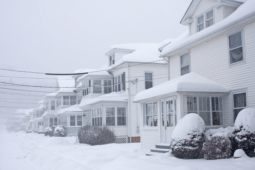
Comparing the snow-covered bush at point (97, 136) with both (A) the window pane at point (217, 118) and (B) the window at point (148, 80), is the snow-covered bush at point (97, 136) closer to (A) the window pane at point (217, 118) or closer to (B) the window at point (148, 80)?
(B) the window at point (148, 80)

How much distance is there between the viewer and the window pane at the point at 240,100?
13422mm

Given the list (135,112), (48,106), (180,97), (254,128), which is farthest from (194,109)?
(48,106)

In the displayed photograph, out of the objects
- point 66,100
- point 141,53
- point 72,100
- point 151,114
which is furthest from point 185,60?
point 66,100

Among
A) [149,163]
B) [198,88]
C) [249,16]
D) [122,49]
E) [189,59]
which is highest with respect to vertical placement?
[122,49]

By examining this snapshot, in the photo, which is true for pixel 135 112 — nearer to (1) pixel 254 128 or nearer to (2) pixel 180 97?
(2) pixel 180 97

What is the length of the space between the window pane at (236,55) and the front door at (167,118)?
3.70m

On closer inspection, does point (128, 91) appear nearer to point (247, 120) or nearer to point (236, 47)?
point (236, 47)

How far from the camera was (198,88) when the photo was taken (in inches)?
542

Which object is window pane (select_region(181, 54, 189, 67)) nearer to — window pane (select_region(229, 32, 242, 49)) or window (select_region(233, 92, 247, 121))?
window pane (select_region(229, 32, 242, 49))

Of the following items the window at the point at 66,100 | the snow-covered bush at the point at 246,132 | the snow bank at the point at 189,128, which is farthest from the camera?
the window at the point at 66,100

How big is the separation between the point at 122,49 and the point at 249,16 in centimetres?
1819

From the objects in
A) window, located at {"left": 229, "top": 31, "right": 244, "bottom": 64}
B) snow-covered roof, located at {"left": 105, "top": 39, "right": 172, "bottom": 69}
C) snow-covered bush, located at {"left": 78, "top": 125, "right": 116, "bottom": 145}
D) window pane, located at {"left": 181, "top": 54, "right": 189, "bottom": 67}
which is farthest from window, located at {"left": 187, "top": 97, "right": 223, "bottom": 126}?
snow-covered roof, located at {"left": 105, "top": 39, "right": 172, "bottom": 69}

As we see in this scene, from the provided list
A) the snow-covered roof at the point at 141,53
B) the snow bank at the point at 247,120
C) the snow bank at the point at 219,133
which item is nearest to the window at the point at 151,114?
the snow bank at the point at 219,133

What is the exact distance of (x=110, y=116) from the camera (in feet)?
85.3
